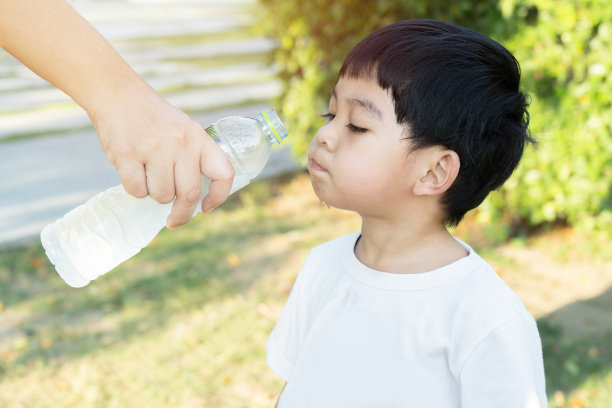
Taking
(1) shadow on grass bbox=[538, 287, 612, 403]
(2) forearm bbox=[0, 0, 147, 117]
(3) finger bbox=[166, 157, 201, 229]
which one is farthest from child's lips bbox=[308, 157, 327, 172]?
(1) shadow on grass bbox=[538, 287, 612, 403]

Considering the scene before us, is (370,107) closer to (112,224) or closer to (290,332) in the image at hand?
(290,332)

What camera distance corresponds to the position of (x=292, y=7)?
5809mm

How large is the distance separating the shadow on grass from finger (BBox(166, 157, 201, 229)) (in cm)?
269

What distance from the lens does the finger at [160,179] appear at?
1393 millimetres

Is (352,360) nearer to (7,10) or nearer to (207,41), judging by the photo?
(7,10)

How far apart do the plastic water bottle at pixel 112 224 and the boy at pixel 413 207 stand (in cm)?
29

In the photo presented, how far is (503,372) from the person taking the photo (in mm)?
1551

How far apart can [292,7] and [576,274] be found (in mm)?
3328

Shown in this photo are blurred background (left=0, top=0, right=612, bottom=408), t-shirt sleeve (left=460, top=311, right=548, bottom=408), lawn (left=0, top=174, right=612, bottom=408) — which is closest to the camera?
t-shirt sleeve (left=460, top=311, right=548, bottom=408)

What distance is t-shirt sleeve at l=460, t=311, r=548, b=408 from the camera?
1.55m

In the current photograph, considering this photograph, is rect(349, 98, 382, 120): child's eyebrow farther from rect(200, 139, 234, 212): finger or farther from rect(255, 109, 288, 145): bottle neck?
rect(200, 139, 234, 212): finger

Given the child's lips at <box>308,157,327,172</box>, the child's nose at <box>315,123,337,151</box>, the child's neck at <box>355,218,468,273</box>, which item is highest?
the child's nose at <box>315,123,337,151</box>

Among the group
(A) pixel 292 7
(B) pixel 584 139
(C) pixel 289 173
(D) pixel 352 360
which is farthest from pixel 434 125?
(C) pixel 289 173

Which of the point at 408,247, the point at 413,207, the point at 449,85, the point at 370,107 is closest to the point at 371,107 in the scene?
the point at 370,107
